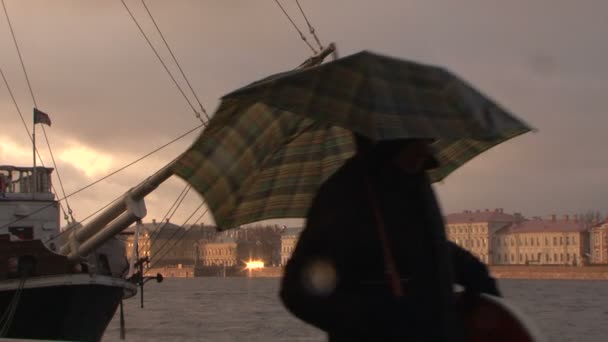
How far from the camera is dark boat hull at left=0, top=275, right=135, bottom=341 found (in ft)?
65.7

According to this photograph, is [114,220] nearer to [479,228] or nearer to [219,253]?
[479,228]

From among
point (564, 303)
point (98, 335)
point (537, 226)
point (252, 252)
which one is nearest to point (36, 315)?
point (98, 335)

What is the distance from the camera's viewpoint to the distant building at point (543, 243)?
152 m

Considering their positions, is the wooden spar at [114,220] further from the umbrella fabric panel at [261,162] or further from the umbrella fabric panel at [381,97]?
the umbrella fabric panel at [381,97]

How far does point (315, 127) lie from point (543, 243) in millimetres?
153529

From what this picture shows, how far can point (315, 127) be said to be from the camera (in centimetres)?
448

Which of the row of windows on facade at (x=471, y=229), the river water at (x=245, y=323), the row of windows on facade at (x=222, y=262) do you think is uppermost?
the row of windows on facade at (x=471, y=229)

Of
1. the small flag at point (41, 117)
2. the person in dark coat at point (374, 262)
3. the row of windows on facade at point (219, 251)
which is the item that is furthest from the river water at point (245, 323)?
the row of windows on facade at point (219, 251)

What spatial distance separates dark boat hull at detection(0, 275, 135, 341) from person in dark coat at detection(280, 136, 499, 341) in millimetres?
17347

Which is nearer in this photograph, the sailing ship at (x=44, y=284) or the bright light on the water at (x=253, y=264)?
the sailing ship at (x=44, y=284)

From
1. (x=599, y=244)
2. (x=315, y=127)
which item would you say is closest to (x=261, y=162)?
(x=315, y=127)

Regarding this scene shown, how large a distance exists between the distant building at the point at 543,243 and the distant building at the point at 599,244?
1397mm

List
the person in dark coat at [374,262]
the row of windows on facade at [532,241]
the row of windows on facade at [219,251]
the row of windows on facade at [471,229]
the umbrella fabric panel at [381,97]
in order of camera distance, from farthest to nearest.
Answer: the row of windows on facade at [219,251] → the row of windows on facade at [471,229] → the row of windows on facade at [532,241] → the umbrella fabric panel at [381,97] → the person in dark coat at [374,262]

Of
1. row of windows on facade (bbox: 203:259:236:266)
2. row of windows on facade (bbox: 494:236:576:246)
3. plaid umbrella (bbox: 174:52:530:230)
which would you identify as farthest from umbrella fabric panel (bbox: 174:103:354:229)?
row of windows on facade (bbox: 203:259:236:266)
